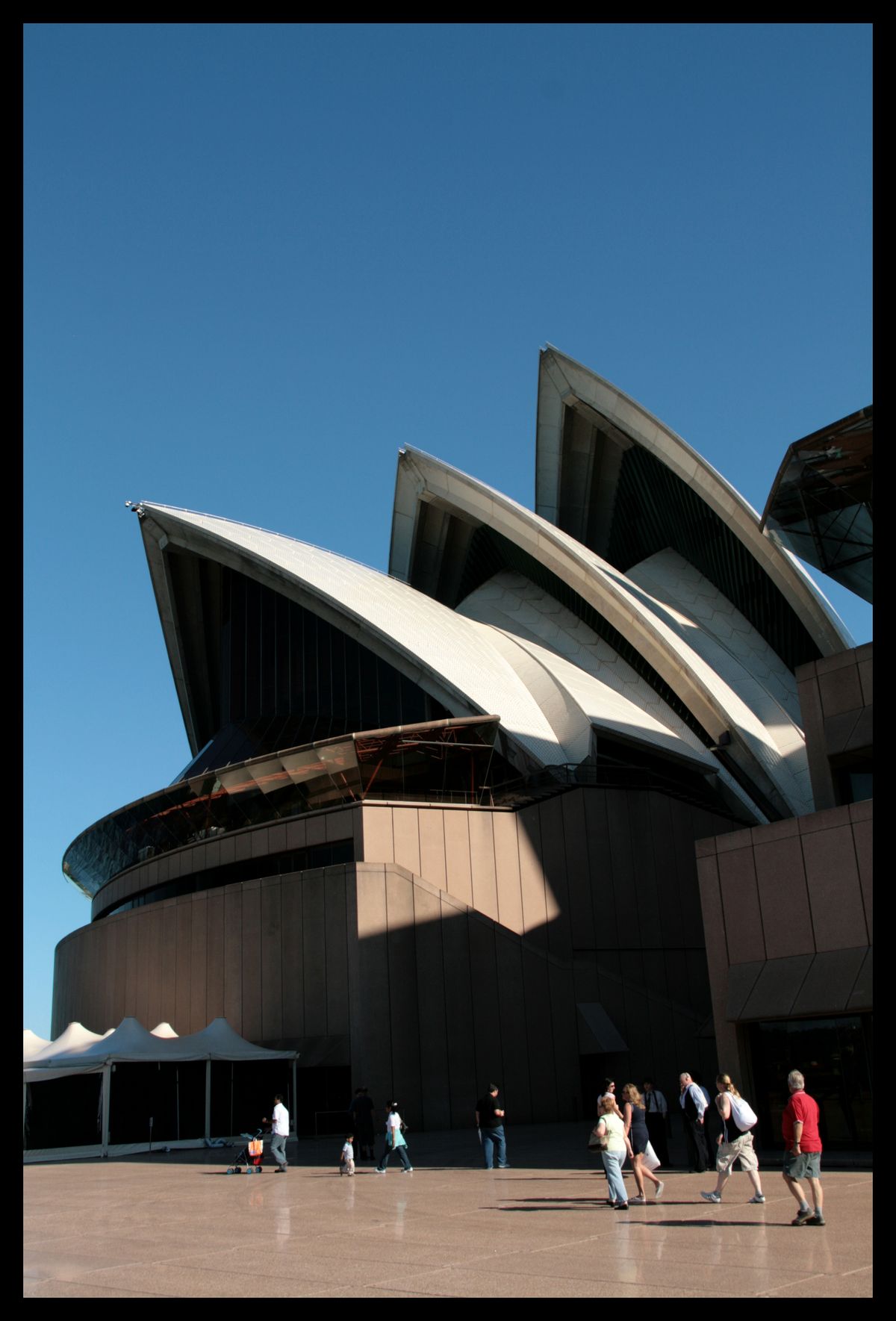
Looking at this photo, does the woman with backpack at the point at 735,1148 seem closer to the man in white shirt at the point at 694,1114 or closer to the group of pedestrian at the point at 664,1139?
the group of pedestrian at the point at 664,1139

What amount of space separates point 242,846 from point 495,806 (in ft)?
22.0

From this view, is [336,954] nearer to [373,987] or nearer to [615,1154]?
[373,987]

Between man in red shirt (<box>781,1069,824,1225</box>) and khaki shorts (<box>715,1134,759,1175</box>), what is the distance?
1399 mm

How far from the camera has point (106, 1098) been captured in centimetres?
2183

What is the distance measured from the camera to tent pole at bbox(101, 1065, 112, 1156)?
70.3ft

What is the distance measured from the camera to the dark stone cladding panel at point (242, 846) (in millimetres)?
27219

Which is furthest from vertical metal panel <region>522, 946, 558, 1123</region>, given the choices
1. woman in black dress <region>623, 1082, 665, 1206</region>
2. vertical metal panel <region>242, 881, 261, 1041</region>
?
woman in black dress <region>623, 1082, 665, 1206</region>

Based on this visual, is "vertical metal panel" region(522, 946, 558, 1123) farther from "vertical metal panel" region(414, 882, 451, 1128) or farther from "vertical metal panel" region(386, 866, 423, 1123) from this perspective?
"vertical metal panel" region(386, 866, 423, 1123)

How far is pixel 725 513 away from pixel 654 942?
13713mm

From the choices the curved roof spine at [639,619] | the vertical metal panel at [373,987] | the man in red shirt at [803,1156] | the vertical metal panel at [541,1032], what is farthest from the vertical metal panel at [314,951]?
the man in red shirt at [803,1156]

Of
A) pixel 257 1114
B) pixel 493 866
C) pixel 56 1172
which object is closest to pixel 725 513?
pixel 493 866

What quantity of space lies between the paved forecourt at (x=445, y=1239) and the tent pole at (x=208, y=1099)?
677cm

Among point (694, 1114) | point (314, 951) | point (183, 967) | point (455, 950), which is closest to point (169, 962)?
point (183, 967)
